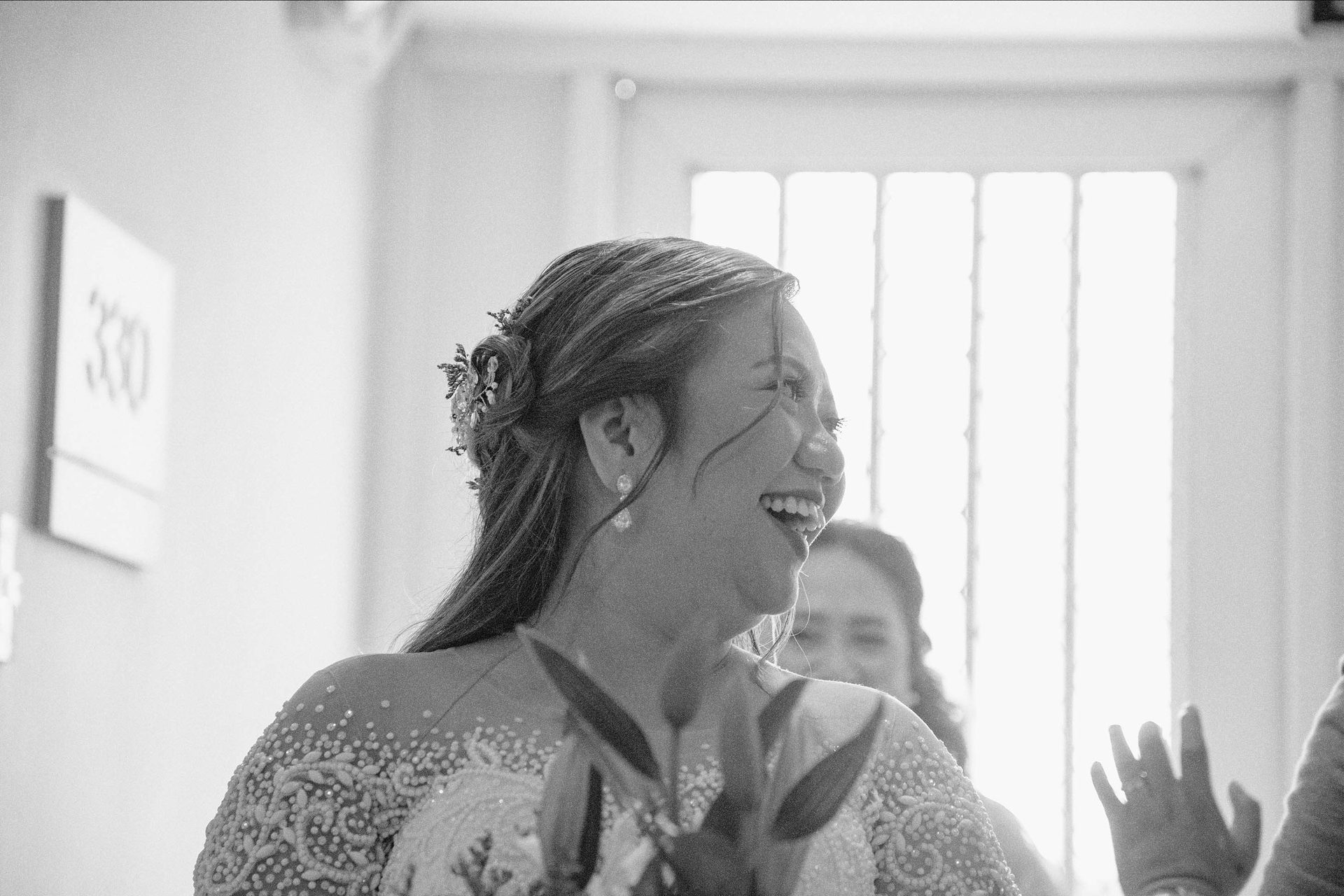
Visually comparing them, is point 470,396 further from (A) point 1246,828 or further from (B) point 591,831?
(B) point 591,831

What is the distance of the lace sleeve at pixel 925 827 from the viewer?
1870 millimetres

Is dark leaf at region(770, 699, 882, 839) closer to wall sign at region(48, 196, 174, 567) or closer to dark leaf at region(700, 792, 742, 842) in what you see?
Answer: dark leaf at region(700, 792, 742, 842)

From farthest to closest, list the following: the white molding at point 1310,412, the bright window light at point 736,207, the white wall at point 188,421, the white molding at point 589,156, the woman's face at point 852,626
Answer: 1. the bright window light at point 736,207
2. the white molding at point 589,156
3. the white molding at point 1310,412
4. the woman's face at point 852,626
5. the white wall at point 188,421

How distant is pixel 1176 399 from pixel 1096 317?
11.9 inches

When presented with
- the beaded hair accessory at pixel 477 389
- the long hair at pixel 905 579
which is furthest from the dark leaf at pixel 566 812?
the long hair at pixel 905 579

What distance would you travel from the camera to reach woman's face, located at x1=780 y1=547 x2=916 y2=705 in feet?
10.7

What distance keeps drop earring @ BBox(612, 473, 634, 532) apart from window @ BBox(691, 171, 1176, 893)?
2.80 metres

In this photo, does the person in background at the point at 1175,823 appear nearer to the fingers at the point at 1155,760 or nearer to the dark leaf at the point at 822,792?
the fingers at the point at 1155,760

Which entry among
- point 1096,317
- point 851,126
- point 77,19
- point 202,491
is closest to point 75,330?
point 77,19

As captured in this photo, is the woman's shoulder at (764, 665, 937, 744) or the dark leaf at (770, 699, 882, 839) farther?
the woman's shoulder at (764, 665, 937, 744)

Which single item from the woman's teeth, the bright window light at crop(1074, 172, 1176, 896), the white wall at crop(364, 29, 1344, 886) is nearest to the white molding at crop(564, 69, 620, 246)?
the white wall at crop(364, 29, 1344, 886)

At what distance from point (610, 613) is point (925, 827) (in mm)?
378

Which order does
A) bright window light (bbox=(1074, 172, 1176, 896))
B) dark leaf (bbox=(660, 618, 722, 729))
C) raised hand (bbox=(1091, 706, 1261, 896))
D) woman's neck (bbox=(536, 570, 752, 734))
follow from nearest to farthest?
1. dark leaf (bbox=(660, 618, 722, 729))
2. raised hand (bbox=(1091, 706, 1261, 896))
3. woman's neck (bbox=(536, 570, 752, 734))
4. bright window light (bbox=(1074, 172, 1176, 896))

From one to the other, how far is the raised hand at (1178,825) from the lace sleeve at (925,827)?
326 mm
